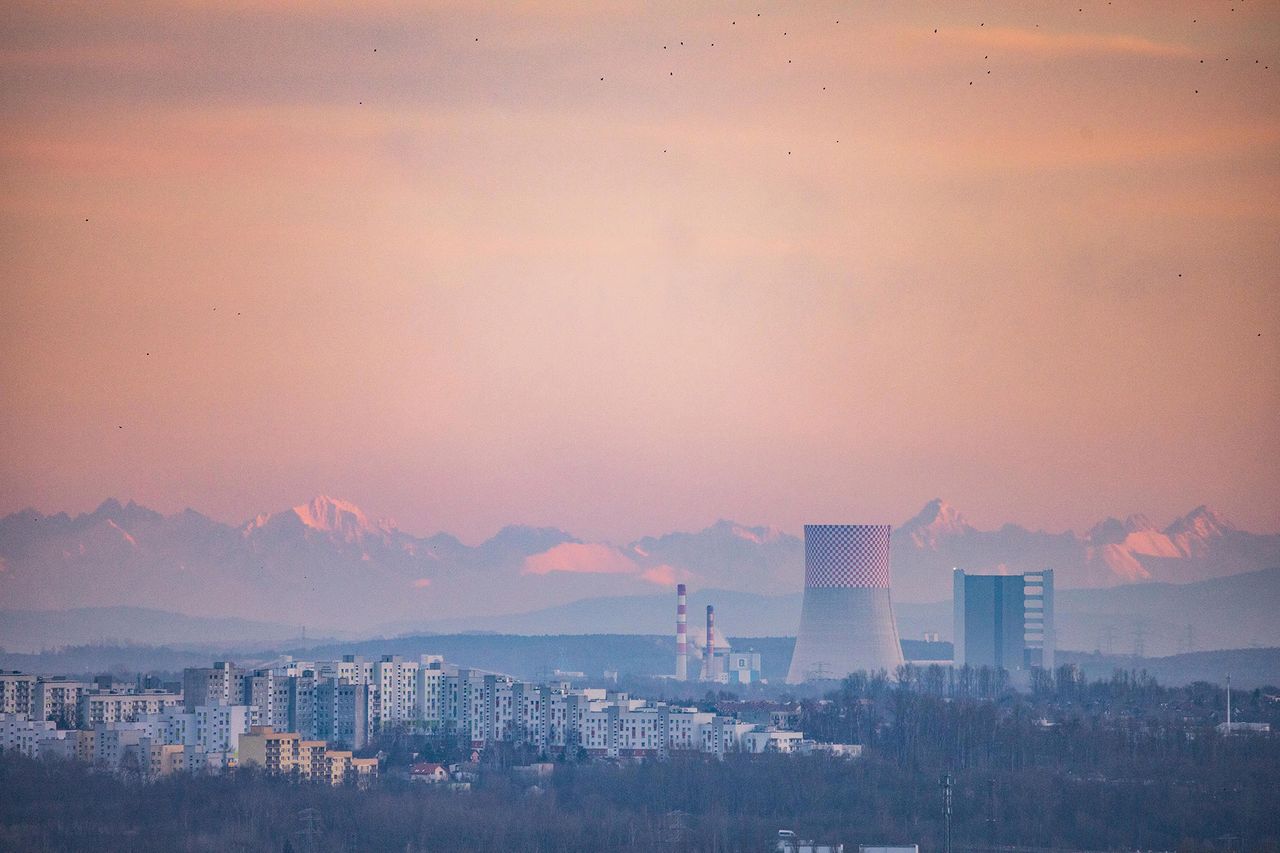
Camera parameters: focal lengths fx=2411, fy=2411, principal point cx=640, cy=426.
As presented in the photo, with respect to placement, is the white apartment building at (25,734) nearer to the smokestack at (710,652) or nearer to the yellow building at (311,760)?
the yellow building at (311,760)

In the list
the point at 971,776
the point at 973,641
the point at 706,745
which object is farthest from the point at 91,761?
the point at 973,641

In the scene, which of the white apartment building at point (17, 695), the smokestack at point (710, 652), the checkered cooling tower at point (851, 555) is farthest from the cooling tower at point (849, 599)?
the white apartment building at point (17, 695)

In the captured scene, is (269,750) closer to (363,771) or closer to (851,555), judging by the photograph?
(363,771)

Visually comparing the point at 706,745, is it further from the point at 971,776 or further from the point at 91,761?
the point at 91,761

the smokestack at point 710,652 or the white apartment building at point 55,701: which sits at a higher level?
the smokestack at point 710,652

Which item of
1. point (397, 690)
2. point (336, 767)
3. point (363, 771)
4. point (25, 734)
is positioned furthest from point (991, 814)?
point (397, 690)

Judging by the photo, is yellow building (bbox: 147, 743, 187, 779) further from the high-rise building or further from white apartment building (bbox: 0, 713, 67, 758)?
the high-rise building
